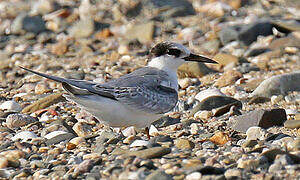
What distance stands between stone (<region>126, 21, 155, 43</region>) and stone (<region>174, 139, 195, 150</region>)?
397 centimetres

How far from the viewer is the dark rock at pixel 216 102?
549 centimetres

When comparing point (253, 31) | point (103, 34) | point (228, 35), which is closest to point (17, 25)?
point (103, 34)

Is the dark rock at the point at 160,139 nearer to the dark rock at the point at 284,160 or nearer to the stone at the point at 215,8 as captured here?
the dark rock at the point at 284,160

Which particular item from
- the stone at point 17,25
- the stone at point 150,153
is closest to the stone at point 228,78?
the stone at point 150,153

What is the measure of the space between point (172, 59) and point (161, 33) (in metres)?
3.26

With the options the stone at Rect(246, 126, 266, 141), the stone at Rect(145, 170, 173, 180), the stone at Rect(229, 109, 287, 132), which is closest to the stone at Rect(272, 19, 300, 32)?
the stone at Rect(229, 109, 287, 132)

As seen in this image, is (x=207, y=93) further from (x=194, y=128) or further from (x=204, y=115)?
(x=194, y=128)

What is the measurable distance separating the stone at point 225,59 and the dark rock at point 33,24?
3090mm

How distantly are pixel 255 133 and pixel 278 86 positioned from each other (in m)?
1.32

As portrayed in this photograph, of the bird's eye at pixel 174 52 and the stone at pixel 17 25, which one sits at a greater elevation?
the bird's eye at pixel 174 52

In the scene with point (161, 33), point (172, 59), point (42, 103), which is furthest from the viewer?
point (161, 33)

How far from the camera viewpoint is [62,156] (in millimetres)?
4422

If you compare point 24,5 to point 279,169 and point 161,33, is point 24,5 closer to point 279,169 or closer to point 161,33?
point 161,33

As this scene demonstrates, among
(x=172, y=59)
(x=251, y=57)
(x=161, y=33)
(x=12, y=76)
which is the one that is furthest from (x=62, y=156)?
(x=161, y=33)
